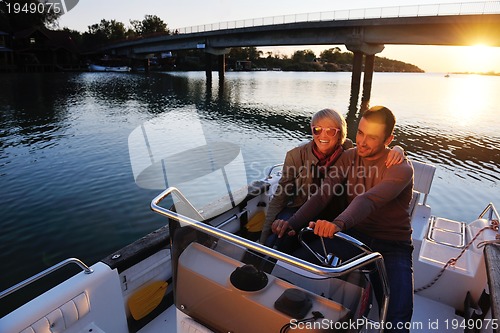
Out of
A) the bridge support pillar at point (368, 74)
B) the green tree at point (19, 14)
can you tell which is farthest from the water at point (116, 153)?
the green tree at point (19, 14)

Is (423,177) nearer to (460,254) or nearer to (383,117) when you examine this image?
(460,254)

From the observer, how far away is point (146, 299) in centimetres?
329

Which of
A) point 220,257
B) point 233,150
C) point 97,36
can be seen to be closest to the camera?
point 220,257

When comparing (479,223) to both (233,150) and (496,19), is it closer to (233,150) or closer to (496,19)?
(233,150)

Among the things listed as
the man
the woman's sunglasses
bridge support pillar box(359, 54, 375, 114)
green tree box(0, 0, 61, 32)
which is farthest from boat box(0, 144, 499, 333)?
green tree box(0, 0, 61, 32)

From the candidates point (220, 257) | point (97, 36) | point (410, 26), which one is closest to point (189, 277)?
point (220, 257)

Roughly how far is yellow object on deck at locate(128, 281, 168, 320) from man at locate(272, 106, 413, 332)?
4.81 feet

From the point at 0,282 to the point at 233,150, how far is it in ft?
35.6

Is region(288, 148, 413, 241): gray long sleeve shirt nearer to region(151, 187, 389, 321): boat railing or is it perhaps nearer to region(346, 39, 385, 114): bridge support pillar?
region(151, 187, 389, 321): boat railing

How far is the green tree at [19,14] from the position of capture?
62400mm

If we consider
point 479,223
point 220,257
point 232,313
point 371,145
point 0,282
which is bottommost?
point 0,282

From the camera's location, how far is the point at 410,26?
2520 cm

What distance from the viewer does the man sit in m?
2.53

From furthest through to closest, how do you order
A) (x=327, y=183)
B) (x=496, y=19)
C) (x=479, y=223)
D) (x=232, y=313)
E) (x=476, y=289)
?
(x=496, y=19) < (x=479, y=223) < (x=476, y=289) < (x=327, y=183) < (x=232, y=313)
